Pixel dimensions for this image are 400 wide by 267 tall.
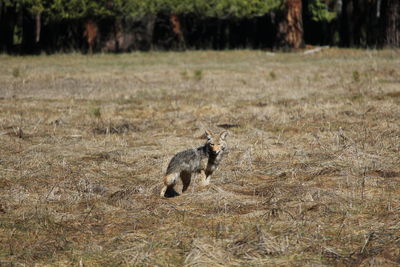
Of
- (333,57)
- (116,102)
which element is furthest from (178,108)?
(333,57)

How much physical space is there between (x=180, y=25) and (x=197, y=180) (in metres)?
26.5

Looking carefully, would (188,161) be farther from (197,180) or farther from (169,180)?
(197,180)

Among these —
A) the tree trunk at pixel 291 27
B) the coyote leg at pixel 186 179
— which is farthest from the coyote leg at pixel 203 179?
the tree trunk at pixel 291 27

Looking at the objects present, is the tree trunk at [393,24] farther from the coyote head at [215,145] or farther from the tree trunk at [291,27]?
the coyote head at [215,145]

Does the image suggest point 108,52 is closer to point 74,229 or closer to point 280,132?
point 280,132

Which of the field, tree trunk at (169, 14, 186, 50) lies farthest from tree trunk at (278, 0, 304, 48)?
the field

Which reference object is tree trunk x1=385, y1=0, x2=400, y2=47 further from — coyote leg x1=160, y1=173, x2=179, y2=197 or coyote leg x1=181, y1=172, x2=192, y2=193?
coyote leg x1=160, y1=173, x2=179, y2=197

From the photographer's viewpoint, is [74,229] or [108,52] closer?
[74,229]

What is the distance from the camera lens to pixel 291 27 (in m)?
31.4

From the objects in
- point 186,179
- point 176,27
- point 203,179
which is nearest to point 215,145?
point 203,179

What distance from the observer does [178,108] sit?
15062 millimetres

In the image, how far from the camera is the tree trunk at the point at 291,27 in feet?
102

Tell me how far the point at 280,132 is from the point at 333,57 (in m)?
14.7

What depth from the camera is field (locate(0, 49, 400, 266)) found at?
19.7 feet
